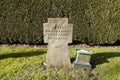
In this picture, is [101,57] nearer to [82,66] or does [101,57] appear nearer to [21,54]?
[82,66]

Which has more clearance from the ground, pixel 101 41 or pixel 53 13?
pixel 53 13

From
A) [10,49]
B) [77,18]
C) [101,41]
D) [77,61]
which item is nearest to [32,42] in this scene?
[10,49]

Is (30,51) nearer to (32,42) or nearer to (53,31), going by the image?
(32,42)

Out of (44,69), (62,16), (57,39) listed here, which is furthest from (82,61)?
(62,16)

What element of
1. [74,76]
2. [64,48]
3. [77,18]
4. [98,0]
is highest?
[98,0]

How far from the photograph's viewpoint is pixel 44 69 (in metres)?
6.95

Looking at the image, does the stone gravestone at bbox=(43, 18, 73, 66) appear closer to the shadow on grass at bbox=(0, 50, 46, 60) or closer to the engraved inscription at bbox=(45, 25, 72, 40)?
the engraved inscription at bbox=(45, 25, 72, 40)

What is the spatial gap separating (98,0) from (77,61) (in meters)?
2.72

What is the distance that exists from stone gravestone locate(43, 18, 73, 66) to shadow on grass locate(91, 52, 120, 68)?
78 cm

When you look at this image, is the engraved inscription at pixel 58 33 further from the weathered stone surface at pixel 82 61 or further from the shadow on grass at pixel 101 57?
the shadow on grass at pixel 101 57

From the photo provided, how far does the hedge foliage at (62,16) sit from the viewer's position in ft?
29.6

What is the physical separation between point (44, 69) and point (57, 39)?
2.56 ft

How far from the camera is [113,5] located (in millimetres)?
9016

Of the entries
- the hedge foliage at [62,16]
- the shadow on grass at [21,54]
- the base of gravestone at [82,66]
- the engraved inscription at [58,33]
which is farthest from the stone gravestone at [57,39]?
the hedge foliage at [62,16]
